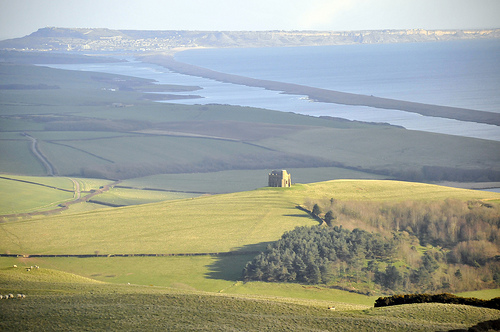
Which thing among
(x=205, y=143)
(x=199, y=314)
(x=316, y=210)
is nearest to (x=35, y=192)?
(x=316, y=210)

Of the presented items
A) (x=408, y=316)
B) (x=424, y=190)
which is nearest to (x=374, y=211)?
(x=424, y=190)

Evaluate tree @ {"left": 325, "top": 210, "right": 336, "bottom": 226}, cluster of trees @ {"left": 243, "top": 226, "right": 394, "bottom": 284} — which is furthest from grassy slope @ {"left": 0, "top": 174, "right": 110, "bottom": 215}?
cluster of trees @ {"left": 243, "top": 226, "right": 394, "bottom": 284}

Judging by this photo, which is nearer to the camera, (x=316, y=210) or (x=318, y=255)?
(x=318, y=255)

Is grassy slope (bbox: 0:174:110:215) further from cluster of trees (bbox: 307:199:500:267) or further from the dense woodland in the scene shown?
the dense woodland

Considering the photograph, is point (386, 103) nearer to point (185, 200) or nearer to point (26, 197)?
point (26, 197)

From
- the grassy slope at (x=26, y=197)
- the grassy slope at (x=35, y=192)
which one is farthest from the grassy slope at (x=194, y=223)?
the grassy slope at (x=35, y=192)
